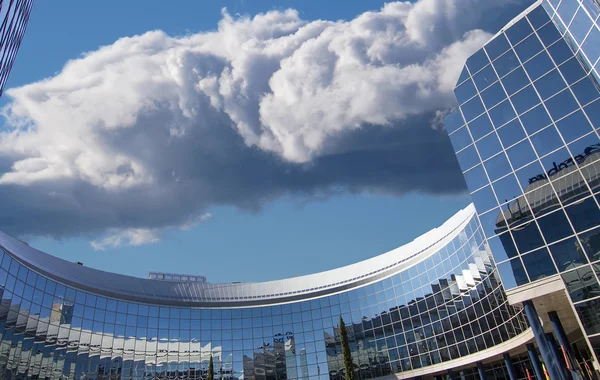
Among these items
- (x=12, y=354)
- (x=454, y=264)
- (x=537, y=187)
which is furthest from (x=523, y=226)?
(x=12, y=354)

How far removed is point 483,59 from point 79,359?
54750mm

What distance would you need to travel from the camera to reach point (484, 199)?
109 feet

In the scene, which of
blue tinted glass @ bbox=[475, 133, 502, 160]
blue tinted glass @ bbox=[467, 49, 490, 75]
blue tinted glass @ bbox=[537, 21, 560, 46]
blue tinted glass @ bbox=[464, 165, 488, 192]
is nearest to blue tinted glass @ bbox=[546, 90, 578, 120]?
blue tinted glass @ bbox=[475, 133, 502, 160]

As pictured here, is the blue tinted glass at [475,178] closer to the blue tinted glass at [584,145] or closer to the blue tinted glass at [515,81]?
the blue tinted glass at [584,145]

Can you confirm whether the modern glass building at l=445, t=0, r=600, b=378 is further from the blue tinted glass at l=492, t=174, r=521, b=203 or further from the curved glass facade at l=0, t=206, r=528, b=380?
the curved glass facade at l=0, t=206, r=528, b=380

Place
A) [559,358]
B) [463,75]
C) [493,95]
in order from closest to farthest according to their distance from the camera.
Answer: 1. [559,358]
2. [493,95]
3. [463,75]

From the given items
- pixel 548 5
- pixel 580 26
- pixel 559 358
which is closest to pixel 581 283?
pixel 559 358

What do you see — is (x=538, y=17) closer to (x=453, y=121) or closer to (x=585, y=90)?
(x=585, y=90)

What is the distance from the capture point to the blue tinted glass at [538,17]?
3344 cm

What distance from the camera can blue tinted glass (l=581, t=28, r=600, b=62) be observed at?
90.6 feet

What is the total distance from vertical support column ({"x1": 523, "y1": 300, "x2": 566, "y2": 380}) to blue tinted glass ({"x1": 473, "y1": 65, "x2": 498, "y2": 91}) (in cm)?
1769

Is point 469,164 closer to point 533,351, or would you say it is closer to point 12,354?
point 533,351

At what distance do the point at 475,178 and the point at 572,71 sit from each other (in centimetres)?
991

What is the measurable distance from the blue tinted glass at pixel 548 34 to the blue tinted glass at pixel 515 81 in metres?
2.55
